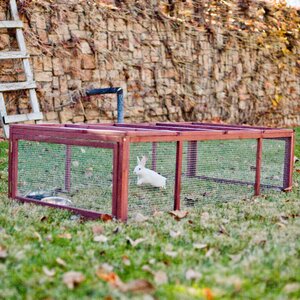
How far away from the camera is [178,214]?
13.9 ft

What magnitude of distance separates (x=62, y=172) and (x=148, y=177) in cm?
66

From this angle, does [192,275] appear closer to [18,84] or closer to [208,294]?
[208,294]

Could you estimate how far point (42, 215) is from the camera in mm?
4129

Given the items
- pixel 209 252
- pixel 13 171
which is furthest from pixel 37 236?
pixel 13 171

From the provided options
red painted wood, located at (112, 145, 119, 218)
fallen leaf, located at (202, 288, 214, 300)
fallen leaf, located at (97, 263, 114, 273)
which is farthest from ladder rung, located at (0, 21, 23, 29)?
fallen leaf, located at (202, 288, 214, 300)

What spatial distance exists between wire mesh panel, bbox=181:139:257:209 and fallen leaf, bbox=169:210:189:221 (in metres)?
0.78

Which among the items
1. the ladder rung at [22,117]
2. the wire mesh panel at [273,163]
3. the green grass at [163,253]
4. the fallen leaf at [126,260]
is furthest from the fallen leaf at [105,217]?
the ladder rung at [22,117]

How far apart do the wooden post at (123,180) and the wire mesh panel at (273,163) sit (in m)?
2.04

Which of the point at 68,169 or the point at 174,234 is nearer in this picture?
the point at 174,234

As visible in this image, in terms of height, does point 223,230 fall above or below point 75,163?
below

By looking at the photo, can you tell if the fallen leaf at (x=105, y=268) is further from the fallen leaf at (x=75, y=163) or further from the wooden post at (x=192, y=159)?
the wooden post at (x=192, y=159)

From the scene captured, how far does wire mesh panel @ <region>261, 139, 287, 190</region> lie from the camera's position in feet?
18.9

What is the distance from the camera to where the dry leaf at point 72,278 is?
102 inches

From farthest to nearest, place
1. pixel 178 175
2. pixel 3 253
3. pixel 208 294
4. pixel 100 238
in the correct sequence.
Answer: pixel 178 175 → pixel 100 238 → pixel 3 253 → pixel 208 294
